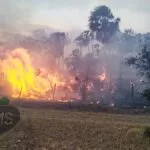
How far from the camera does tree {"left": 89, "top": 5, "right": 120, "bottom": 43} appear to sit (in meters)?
112

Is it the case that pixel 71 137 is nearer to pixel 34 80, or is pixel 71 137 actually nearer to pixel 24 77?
pixel 24 77

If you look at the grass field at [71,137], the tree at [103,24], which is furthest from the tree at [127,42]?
the grass field at [71,137]

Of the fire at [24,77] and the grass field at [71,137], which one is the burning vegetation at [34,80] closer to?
the fire at [24,77]

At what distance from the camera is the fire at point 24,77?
94375 mm

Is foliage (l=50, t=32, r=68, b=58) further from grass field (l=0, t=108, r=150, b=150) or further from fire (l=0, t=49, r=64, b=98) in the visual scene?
grass field (l=0, t=108, r=150, b=150)

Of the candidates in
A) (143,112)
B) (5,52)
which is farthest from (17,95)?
(143,112)

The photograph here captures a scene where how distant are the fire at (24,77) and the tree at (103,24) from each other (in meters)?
22.0

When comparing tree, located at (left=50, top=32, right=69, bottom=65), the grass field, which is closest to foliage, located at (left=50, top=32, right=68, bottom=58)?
tree, located at (left=50, top=32, right=69, bottom=65)

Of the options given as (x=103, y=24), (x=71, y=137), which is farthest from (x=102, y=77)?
(x=71, y=137)

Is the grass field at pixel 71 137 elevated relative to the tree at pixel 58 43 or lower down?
lower down

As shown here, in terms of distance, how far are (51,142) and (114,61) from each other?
8152 centimetres

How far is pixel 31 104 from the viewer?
219 feet

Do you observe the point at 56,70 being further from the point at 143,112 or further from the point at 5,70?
the point at 143,112

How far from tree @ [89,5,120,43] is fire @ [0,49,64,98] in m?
22.0
